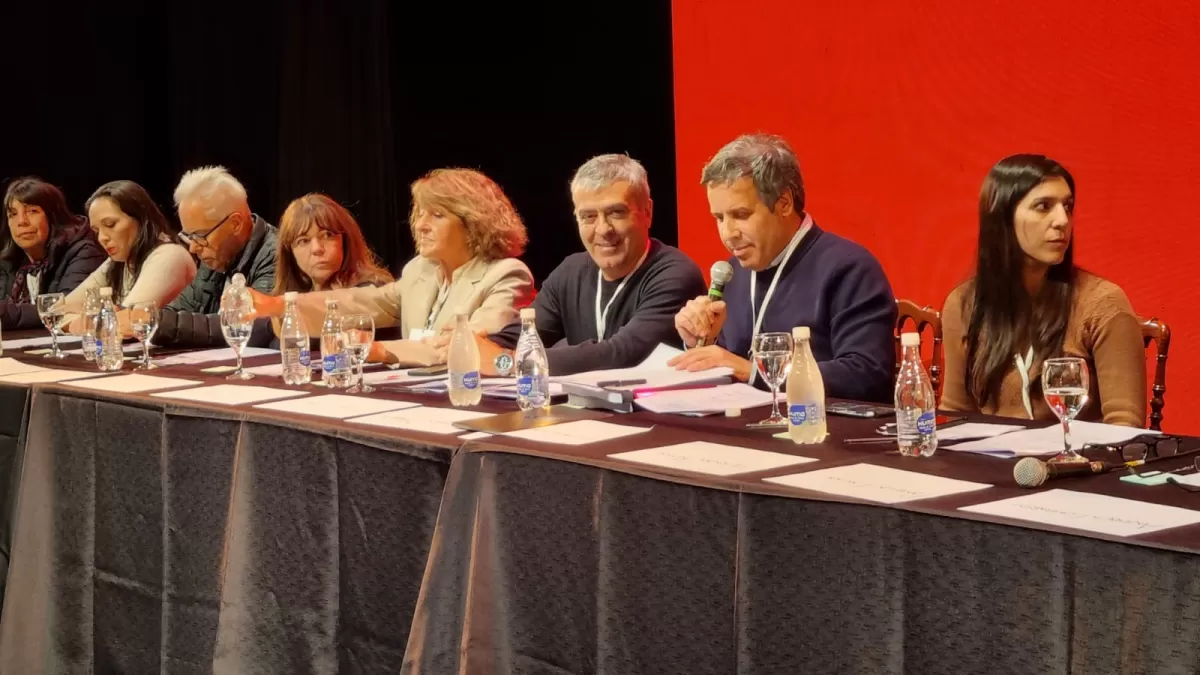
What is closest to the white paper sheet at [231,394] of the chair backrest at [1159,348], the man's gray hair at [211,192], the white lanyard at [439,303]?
the white lanyard at [439,303]

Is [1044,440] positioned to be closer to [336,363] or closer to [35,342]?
[336,363]

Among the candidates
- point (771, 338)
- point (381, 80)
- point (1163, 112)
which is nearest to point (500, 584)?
point (771, 338)

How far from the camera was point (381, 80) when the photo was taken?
5.96 m

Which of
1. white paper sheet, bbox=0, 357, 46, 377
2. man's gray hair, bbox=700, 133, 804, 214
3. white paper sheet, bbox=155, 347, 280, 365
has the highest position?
man's gray hair, bbox=700, 133, 804, 214

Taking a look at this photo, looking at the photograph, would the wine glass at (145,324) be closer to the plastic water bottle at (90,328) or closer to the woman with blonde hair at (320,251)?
the plastic water bottle at (90,328)

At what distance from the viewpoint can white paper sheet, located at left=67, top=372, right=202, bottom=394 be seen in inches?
110

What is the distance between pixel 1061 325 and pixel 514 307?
1509mm

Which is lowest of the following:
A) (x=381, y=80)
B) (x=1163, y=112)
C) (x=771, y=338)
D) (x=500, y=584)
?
(x=500, y=584)

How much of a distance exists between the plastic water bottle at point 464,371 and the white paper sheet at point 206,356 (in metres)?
1.00

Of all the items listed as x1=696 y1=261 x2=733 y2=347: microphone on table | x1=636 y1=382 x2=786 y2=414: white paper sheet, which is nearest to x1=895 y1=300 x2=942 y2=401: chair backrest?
x1=696 y1=261 x2=733 y2=347: microphone on table

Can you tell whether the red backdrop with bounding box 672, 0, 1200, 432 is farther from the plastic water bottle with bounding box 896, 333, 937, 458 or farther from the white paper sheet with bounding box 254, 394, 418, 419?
the white paper sheet with bounding box 254, 394, 418, 419

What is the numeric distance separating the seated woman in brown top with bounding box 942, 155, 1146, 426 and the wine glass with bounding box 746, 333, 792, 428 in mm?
555

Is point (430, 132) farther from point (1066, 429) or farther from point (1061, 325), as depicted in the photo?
point (1066, 429)

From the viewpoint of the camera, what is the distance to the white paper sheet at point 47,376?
9.79ft
